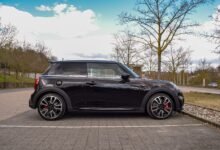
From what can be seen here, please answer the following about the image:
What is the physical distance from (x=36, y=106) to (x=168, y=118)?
12.3 feet

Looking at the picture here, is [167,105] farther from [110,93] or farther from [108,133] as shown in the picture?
[108,133]

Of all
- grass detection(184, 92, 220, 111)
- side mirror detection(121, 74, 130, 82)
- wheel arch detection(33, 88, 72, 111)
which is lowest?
grass detection(184, 92, 220, 111)

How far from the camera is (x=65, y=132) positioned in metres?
5.62

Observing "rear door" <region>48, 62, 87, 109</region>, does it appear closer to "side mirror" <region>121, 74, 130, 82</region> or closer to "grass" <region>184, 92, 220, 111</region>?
"side mirror" <region>121, 74, 130, 82</region>

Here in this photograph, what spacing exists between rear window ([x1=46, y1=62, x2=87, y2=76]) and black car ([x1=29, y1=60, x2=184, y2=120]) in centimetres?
4

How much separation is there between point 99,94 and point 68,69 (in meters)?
1.17

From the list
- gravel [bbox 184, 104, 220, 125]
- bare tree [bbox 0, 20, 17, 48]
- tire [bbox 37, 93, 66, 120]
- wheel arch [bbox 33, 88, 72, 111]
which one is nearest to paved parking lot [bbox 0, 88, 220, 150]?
tire [bbox 37, 93, 66, 120]

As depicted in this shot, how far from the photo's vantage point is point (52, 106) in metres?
7.17

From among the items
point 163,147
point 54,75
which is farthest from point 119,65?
point 163,147

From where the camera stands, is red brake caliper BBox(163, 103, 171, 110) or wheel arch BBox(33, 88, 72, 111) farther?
red brake caliper BBox(163, 103, 171, 110)

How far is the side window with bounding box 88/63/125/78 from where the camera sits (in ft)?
24.0

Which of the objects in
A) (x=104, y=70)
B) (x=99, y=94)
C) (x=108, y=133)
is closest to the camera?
(x=108, y=133)

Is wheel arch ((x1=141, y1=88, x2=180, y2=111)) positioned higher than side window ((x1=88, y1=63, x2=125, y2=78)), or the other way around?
side window ((x1=88, y1=63, x2=125, y2=78))

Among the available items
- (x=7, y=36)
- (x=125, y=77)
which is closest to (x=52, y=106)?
(x=125, y=77)
